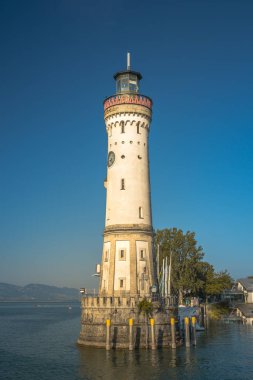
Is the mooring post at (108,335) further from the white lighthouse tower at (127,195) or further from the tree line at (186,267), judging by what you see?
the tree line at (186,267)

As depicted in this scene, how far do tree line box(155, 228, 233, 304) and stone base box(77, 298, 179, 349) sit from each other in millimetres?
48948

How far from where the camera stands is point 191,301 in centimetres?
11344

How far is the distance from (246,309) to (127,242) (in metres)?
53.0

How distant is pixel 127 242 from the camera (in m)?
55.5

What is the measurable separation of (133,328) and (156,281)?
946 cm

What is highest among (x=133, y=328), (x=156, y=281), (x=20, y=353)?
(x=156, y=281)

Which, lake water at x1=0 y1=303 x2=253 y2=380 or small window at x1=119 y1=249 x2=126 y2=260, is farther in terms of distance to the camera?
small window at x1=119 y1=249 x2=126 y2=260

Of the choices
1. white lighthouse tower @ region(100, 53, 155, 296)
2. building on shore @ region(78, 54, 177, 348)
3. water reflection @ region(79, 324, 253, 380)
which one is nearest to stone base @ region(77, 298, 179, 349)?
building on shore @ region(78, 54, 177, 348)

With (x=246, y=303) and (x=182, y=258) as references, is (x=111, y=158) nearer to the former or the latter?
(x=182, y=258)

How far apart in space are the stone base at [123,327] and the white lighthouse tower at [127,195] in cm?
344

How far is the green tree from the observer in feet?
330

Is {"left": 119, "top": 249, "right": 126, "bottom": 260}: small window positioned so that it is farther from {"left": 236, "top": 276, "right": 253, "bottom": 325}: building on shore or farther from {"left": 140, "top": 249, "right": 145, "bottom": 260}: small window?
{"left": 236, "top": 276, "right": 253, "bottom": 325}: building on shore

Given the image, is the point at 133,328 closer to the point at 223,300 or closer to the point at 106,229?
the point at 106,229

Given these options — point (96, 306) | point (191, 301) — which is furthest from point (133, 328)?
point (191, 301)
